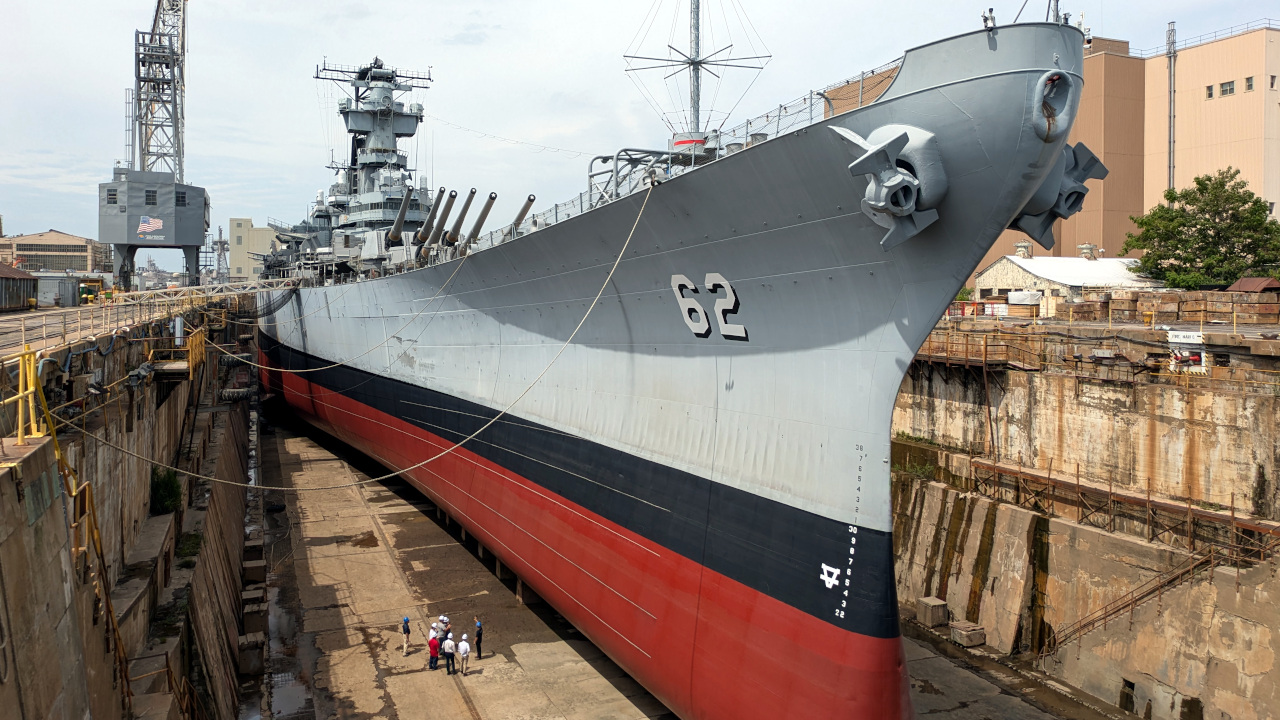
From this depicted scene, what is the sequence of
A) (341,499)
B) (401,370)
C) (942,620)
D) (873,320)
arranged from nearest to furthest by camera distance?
(873,320) < (942,620) < (401,370) < (341,499)

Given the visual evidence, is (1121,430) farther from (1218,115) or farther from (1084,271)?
(1218,115)

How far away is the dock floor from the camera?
352 inches

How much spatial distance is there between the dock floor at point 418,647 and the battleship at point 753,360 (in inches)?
26.5

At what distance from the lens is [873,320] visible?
6.42 meters

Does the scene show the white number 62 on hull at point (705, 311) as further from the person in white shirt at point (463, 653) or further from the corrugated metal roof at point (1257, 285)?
the corrugated metal roof at point (1257, 285)

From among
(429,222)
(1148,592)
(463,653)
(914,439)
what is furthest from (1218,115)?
(463,653)

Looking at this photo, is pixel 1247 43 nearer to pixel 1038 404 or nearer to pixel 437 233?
pixel 1038 404

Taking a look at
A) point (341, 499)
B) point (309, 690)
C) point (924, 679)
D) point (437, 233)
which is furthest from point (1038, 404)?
point (341, 499)

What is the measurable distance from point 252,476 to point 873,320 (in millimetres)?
17881

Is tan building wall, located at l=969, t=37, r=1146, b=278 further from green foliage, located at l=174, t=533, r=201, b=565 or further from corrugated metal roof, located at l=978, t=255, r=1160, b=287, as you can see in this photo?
green foliage, located at l=174, t=533, r=201, b=565

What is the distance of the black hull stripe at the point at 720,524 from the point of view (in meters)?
6.41

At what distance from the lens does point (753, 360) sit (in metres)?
7.44

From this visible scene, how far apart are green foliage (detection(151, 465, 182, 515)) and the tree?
28.5 m

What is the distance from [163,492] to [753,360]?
7747 millimetres
